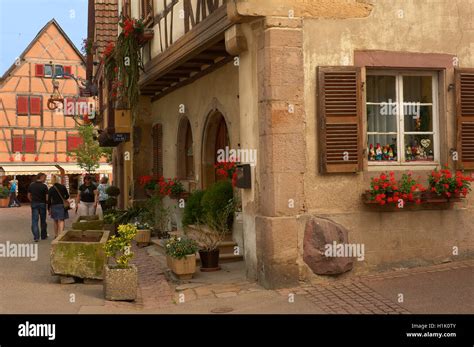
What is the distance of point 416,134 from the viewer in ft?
27.4

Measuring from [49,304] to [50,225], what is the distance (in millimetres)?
11265

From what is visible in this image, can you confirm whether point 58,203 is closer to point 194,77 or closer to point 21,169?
point 194,77

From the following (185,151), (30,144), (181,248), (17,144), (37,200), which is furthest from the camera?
(30,144)

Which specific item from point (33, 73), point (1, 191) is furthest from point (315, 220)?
point (33, 73)

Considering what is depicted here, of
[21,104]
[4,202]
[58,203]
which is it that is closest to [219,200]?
[58,203]

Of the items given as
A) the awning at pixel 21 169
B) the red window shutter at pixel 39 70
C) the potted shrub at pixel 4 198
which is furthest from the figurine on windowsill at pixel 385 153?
the red window shutter at pixel 39 70

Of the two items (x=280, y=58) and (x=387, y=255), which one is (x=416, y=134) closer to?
(x=387, y=255)

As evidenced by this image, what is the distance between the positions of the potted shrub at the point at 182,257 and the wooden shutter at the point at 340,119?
218cm

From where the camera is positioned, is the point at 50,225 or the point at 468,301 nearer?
the point at 468,301

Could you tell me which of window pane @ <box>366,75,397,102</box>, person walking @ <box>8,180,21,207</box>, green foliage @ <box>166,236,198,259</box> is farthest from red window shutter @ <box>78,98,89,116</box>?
window pane @ <box>366,75,397,102</box>

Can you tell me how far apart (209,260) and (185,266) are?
26.9 inches

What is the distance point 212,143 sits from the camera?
11805 millimetres

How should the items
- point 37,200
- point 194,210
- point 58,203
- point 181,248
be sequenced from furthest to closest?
point 37,200
point 58,203
point 194,210
point 181,248

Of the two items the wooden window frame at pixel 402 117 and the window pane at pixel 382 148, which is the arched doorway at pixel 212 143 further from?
the wooden window frame at pixel 402 117
